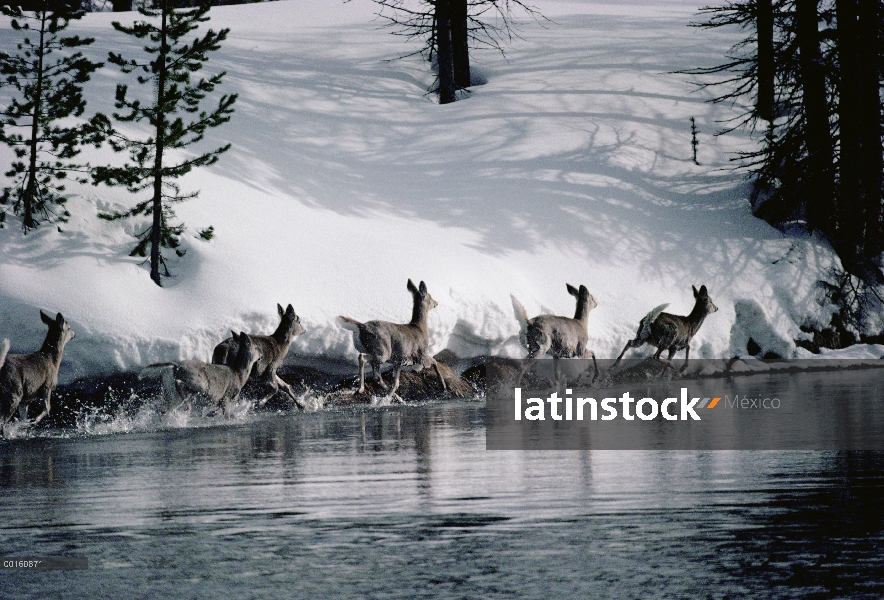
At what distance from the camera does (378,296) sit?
20.9 meters

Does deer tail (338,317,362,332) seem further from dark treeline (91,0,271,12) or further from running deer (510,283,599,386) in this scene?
dark treeline (91,0,271,12)

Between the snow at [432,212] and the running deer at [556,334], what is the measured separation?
1.12 meters

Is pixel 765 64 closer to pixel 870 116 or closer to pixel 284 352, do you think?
pixel 870 116

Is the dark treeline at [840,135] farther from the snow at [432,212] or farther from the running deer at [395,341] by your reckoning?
the running deer at [395,341]

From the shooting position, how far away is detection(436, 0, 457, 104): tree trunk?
113 feet

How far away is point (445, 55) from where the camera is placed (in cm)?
3491

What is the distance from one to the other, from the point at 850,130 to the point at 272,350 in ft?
56.3

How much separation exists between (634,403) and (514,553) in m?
11.8

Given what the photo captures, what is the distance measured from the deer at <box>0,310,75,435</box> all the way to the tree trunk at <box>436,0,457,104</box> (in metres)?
21.0

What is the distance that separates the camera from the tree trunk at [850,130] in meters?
28.2

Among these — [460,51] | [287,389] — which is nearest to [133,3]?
[460,51]

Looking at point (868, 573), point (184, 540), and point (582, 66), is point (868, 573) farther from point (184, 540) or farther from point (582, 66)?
point (582, 66)

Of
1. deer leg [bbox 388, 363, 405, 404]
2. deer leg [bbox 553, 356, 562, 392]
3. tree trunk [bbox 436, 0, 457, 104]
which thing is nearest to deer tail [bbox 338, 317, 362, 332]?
deer leg [bbox 388, 363, 405, 404]

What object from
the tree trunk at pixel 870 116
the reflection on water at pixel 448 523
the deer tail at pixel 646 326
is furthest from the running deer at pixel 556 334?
the tree trunk at pixel 870 116
